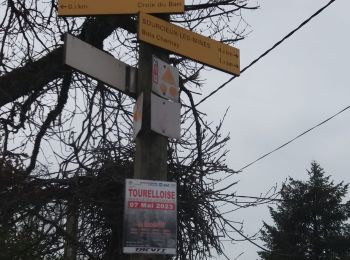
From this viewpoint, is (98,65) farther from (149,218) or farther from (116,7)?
(149,218)

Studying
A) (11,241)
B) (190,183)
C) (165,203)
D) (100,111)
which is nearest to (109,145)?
(100,111)

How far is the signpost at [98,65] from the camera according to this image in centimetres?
461

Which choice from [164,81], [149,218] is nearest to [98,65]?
[164,81]

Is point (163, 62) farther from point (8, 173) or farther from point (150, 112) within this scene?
point (8, 173)

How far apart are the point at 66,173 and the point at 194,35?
86.4 inches

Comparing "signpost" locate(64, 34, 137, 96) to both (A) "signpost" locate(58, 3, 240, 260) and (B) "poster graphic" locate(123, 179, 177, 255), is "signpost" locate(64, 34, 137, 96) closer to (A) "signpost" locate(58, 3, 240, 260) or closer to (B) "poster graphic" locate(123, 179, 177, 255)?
(A) "signpost" locate(58, 3, 240, 260)

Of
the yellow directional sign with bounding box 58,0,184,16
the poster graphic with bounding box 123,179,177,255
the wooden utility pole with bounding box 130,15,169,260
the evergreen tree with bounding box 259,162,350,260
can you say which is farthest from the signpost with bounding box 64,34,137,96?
the evergreen tree with bounding box 259,162,350,260

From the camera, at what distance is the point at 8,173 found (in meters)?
6.78

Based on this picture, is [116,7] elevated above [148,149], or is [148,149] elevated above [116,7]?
[116,7]

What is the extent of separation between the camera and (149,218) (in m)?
4.21

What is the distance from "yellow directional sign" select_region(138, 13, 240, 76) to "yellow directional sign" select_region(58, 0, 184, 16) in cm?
11

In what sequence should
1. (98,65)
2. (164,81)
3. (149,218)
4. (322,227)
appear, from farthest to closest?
(322,227) → (164,81) → (98,65) → (149,218)

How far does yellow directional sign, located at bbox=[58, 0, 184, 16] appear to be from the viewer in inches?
187

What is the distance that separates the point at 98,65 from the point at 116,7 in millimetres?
452
